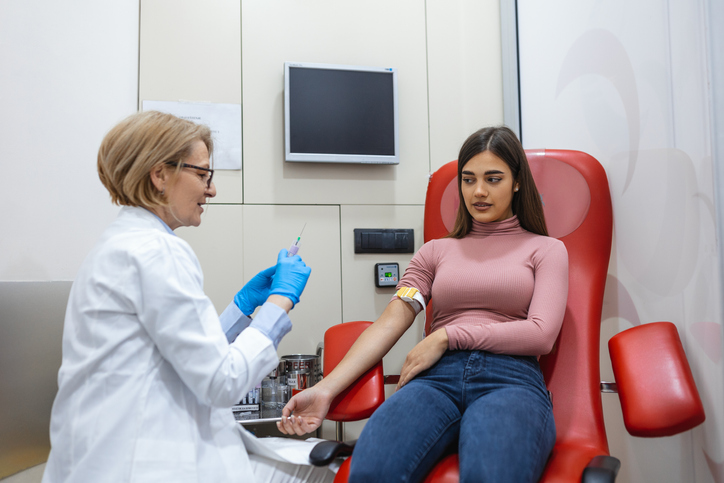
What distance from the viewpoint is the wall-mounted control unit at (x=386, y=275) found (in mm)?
2285

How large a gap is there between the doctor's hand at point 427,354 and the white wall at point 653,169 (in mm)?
666

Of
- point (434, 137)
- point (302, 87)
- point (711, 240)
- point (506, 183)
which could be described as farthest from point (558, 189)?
point (302, 87)

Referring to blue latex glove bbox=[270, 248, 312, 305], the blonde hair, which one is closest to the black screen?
blue latex glove bbox=[270, 248, 312, 305]

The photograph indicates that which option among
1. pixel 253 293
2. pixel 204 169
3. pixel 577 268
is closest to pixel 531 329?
pixel 577 268

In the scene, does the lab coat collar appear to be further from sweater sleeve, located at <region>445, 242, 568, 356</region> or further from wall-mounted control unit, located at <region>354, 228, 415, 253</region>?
wall-mounted control unit, located at <region>354, 228, 415, 253</region>

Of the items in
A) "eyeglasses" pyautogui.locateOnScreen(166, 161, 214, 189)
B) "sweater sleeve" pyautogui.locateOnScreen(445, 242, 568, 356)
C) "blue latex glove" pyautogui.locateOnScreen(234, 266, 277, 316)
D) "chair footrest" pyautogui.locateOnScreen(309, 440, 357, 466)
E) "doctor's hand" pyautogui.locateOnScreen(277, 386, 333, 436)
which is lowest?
"chair footrest" pyautogui.locateOnScreen(309, 440, 357, 466)

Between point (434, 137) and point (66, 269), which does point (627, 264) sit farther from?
point (66, 269)

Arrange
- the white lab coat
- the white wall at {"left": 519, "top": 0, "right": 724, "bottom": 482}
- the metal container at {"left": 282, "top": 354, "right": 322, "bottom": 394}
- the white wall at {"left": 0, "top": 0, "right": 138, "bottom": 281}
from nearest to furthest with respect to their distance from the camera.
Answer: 1. the white lab coat
2. the white wall at {"left": 519, "top": 0, "right": 724, "bottom": 482}
3. the white wall at {"left": 0, "top": 0, "right": 138, "bottom": 281}
4. the metal container at {"left": 282, "top": 354, "right": 322, "bottom": 394}

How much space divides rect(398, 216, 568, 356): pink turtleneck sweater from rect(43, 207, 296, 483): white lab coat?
28.2 inches

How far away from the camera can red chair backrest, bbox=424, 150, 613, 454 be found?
1465 mm

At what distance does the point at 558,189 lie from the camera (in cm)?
177

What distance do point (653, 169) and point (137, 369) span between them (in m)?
1.49

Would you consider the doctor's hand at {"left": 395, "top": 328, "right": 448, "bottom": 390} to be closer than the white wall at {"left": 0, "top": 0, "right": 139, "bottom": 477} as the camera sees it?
Yes

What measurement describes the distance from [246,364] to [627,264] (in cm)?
131
